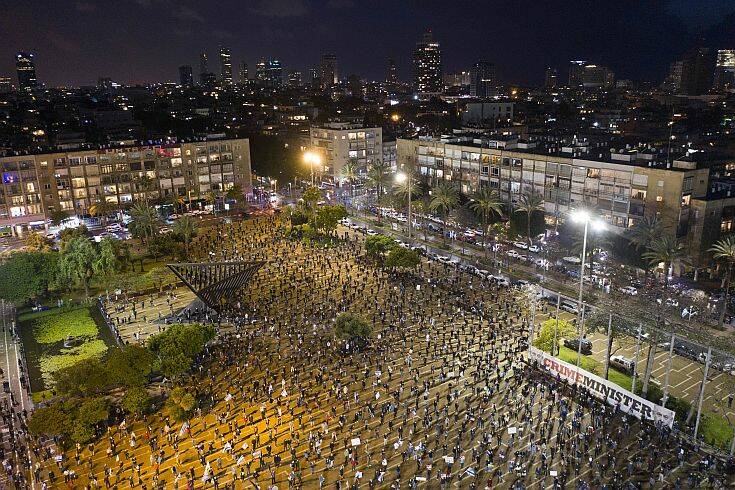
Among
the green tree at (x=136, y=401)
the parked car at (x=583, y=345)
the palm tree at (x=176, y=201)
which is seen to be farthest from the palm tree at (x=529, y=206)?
the palm tree at (x=176, y=201)

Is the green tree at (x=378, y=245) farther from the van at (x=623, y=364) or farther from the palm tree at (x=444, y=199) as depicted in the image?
the van at (x=623, y=364)

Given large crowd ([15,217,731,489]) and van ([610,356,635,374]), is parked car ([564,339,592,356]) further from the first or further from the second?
large crowd ([15,217,731,489])

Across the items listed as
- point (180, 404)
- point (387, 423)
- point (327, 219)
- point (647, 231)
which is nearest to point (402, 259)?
point (327, 219)

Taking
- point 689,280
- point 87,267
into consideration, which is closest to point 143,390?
point 87,267

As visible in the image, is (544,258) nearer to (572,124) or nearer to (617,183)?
(617,183)

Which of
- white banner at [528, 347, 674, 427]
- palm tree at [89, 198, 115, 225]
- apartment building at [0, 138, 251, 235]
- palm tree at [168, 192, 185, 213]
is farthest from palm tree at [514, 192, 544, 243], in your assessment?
palm tree at [89, 198, 115, 225]

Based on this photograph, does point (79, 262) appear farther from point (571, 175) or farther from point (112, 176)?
point (571, 175)
